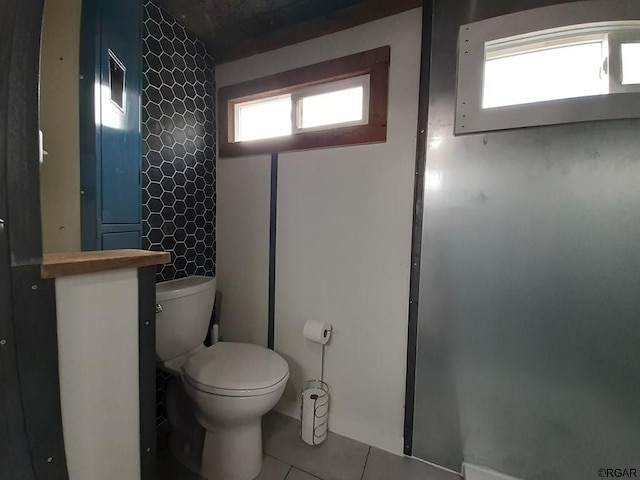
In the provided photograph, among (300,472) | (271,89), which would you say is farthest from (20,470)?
(271,89)

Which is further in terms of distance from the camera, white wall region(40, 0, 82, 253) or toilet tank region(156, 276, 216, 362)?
toilet tank region(156, 276, 216, 362)

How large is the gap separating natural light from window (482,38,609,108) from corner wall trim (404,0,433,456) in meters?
0.25

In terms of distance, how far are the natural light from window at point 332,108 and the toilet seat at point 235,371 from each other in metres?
1.30

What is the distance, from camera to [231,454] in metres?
1.08

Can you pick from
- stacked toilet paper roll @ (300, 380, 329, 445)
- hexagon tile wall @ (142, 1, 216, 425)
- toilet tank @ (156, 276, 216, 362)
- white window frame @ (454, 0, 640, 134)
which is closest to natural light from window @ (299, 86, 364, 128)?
white window frame @ (454, 0, 640, 134)

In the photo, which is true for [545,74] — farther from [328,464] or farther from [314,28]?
[328,464]

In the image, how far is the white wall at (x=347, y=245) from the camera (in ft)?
4.04

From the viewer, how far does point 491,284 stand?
1.08 meters

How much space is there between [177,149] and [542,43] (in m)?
1.81

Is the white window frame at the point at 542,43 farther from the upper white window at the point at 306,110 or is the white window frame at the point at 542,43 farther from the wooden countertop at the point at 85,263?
the wooden countertop at the point at 85,263

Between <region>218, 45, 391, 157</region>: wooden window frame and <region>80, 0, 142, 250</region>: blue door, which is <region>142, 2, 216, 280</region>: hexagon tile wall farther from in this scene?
<region>80, 0, 142, 250</region>: blue door

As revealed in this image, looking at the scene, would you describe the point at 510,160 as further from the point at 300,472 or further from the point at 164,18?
the point at 164,18

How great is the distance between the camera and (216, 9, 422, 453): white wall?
1.23 m

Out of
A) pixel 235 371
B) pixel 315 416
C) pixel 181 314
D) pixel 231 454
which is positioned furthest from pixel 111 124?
pixel 315 416
